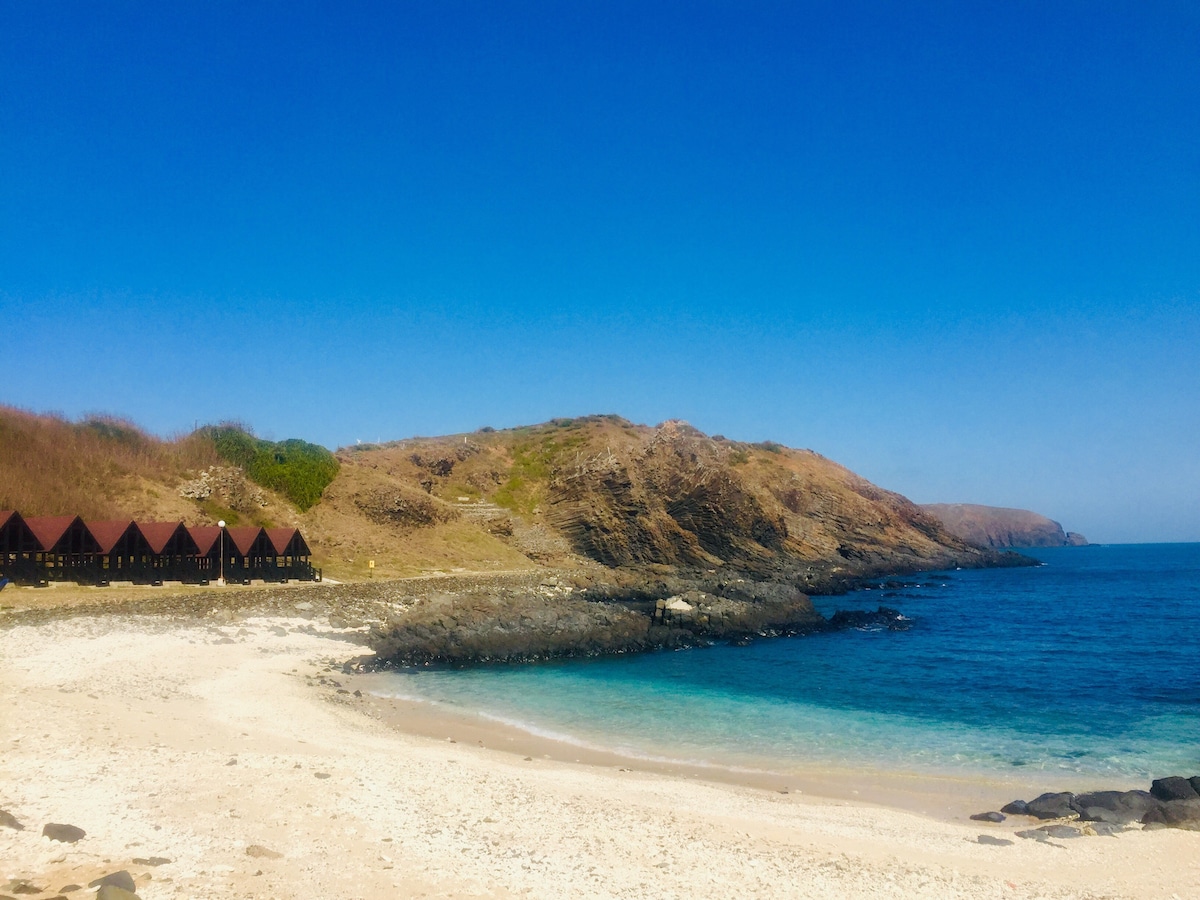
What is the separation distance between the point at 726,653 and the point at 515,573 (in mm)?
21218

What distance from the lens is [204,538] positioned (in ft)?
121

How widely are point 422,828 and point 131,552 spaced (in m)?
30.4

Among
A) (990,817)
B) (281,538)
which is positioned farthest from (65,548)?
(990,817)

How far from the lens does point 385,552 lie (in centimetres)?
5162

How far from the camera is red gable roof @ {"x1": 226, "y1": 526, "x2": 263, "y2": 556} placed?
3791 centimetres

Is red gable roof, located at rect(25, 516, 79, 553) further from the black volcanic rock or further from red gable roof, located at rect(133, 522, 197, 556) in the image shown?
the black volcanic rock

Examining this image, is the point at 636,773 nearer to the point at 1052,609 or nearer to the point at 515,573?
the point at 515,573

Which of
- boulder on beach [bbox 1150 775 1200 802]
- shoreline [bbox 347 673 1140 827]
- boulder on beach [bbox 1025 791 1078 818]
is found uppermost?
boulder on beach [bbox 1150 775 1200 802]

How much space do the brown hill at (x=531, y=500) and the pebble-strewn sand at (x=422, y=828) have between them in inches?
1262

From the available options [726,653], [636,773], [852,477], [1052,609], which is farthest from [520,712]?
[852,477]

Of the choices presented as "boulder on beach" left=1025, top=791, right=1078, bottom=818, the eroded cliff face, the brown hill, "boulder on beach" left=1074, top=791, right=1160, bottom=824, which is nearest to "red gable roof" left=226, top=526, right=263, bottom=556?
the brown hill

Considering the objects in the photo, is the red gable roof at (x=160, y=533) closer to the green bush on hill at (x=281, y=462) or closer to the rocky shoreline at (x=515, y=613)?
the rocky shoreline at (x=515, y=613)

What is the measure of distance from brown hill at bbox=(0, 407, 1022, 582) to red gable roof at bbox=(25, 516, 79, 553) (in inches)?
312

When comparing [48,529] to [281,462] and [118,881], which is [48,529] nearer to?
[281,462]
